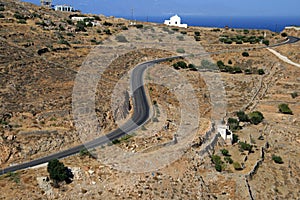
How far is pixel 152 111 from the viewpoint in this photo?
3728cm

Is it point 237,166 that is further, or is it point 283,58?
point 283,58

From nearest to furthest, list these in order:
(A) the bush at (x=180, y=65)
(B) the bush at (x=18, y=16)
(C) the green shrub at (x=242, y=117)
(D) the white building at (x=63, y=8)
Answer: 1. (C) the green shrub at (x=242, y=117)
2. (A) the bush at (x=180, y=65)
3. (B) the bush at (x=18, y=16)
4. (D) the white building at (x=63, y=8)

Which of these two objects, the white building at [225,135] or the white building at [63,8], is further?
the white building at [63,8]

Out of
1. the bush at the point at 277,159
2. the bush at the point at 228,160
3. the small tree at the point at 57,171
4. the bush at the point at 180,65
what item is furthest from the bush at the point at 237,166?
the bush at the point at 180,65

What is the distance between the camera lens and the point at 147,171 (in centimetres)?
2502

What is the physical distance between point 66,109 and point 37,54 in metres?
15.7

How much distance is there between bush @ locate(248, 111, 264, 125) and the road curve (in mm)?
11473

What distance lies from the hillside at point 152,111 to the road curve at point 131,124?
2.45ft

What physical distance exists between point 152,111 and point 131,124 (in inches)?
149

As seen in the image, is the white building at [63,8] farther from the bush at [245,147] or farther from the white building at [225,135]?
the bush at [245,147]

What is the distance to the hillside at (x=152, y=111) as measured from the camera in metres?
24.5

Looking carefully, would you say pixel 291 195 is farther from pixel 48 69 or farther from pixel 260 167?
pixel 48 69

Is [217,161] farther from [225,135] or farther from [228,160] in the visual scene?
[225,135]

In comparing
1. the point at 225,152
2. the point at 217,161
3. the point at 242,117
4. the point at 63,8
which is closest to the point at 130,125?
the point at 217,161
